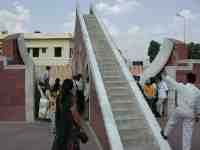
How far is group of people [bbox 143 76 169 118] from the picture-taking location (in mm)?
12758

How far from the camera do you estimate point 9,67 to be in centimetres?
1222

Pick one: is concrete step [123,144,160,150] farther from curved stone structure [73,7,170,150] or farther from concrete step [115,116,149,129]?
concrete step [115,116,149,129]

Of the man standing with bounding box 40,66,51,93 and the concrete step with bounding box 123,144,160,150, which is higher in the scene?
the man standing with bounding box 40,66,51,93

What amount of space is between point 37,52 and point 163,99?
130 feet

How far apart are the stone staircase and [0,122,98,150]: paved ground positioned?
33.6 inches

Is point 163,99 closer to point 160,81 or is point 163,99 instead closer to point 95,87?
point 160,81

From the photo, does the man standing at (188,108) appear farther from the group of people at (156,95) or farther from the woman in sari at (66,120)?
the group of people at (156,95)

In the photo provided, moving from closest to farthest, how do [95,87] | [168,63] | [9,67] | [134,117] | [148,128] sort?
[148,128]
[134,117]
[95,87]
[9,67]
[168,63]

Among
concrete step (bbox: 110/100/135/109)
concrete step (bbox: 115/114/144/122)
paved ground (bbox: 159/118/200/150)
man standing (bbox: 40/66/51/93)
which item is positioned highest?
man standing (bbox: 40/66/51/93)

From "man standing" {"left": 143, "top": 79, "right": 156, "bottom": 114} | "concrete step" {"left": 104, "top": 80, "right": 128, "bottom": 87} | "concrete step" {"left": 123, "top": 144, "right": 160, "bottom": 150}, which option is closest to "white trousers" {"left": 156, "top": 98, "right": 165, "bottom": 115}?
"man standing" {"left": 143, "top": 79, "right": 156, "bottom": 114}

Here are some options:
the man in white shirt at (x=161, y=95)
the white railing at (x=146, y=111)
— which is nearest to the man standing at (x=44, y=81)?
the white railing at (x=146, y=111)

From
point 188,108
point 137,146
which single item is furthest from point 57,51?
point 188,108

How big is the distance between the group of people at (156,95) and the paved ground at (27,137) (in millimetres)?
3649

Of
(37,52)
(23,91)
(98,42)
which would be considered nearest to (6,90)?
(23,91)
